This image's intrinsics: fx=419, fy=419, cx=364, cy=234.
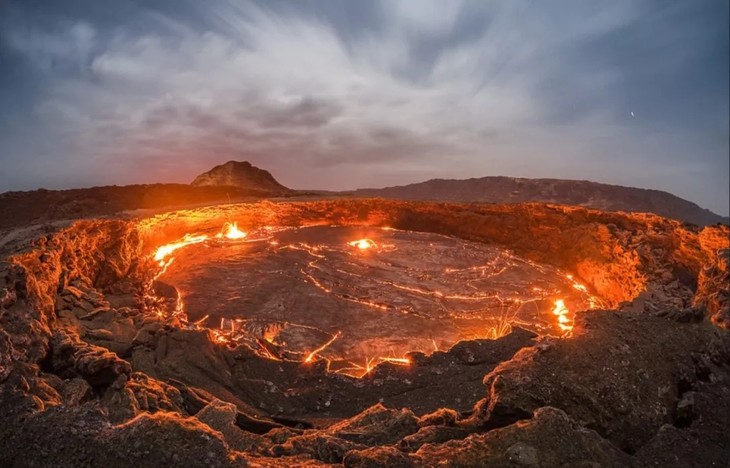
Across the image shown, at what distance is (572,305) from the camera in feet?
33.2

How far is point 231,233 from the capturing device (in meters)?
15.6

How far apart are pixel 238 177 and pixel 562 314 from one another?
21611mm

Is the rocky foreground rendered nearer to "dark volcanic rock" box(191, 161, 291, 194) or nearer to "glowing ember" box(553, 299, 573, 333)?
"glowing ember" box(553, 299, 573, 333)

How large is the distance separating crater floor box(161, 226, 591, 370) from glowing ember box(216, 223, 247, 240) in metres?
0.62

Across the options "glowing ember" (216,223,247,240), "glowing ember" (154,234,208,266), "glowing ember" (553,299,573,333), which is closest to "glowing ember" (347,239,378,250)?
"glowing ember" (216,223,247,240)

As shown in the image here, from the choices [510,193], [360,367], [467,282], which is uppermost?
[510,193]

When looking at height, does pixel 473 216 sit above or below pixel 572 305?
above

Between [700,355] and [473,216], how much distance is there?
40.3 ft

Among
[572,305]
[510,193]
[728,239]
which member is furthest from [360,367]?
[510,193]

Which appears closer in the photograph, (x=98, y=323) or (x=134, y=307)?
(x=98, y=323)

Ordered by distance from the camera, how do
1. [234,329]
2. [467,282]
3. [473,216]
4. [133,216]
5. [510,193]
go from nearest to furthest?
[234,329]
[467,282]
[133,216]
[473,216]
[510,193]

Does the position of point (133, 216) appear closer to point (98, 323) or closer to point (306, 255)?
point (306, 255)

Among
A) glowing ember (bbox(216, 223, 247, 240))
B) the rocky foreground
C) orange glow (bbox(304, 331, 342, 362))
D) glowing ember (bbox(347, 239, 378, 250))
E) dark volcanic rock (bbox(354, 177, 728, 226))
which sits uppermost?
dark volcanic rock (bbox(354, 177, 728, 226))

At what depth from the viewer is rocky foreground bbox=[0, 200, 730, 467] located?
8.80 feet
